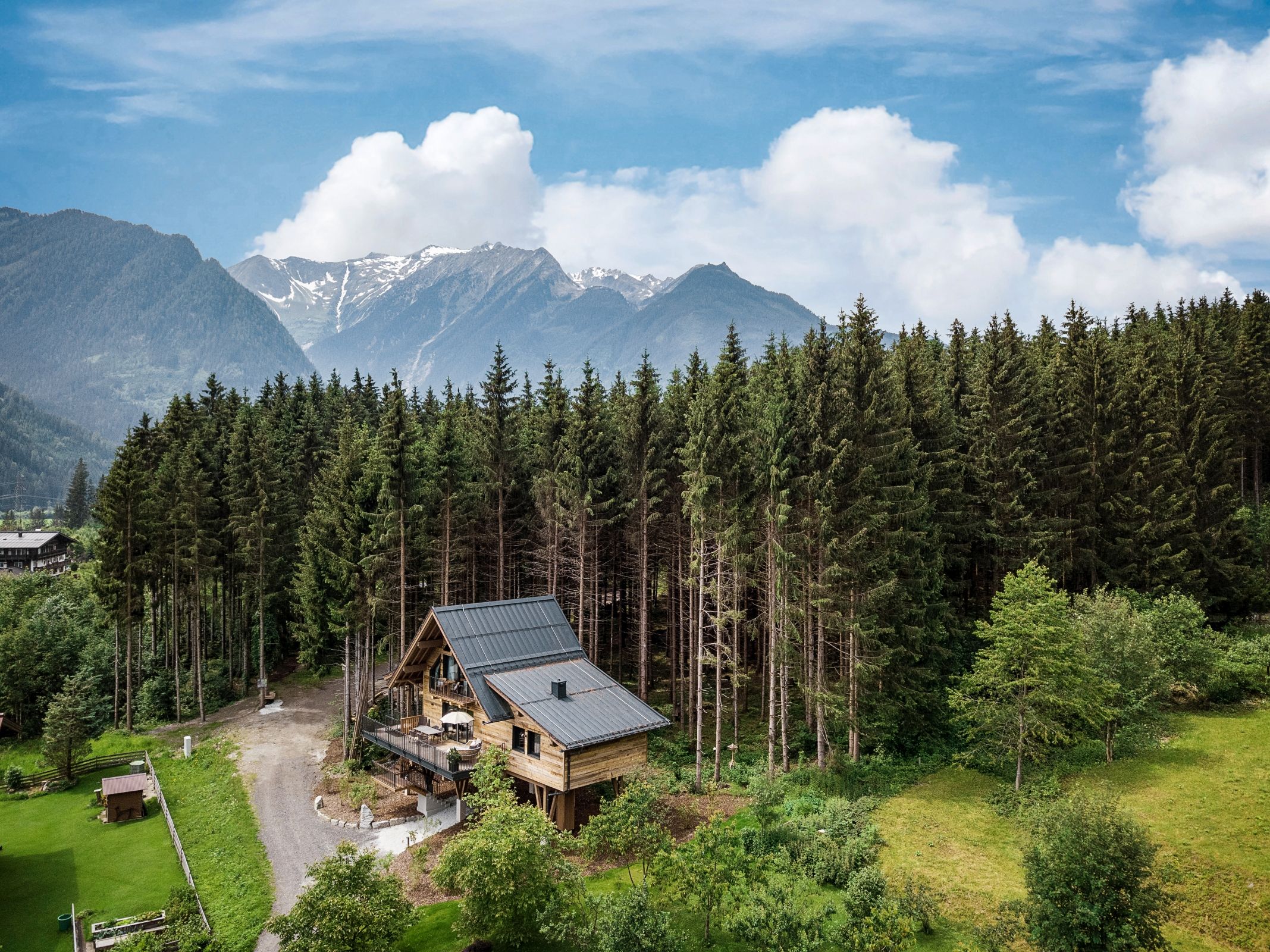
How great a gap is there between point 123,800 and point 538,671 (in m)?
20.9

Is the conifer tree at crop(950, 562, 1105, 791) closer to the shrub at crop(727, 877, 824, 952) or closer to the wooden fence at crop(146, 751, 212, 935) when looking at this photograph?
the shrub at crop(727, 877, 824, 952)

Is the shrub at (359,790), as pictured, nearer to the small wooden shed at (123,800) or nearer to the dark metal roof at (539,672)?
the small wooden shed at (123,800)

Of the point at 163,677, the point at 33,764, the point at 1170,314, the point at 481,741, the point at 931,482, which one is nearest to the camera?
the point at 481,741

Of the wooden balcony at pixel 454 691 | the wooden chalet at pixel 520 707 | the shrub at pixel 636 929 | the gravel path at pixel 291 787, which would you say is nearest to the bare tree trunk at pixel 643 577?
the wooden chalet at pixel 520 707

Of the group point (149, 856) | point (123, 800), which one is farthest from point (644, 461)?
point (123, 800)

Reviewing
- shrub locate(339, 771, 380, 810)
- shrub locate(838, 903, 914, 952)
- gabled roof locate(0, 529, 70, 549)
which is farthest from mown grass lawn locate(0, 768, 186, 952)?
gabled roof locate(0, 529, 70, 549)

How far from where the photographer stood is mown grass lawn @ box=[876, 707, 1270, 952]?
1723 cm

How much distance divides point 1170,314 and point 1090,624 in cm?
7486

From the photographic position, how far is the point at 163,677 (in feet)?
155

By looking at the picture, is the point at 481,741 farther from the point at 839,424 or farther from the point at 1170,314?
the point at 1170,314

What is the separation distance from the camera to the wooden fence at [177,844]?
23.7 meters

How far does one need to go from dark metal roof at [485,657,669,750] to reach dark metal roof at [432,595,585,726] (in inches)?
21.2

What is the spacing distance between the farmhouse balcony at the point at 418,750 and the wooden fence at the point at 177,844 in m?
8.03

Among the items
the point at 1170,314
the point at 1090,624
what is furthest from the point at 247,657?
the point at 1170,314
